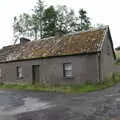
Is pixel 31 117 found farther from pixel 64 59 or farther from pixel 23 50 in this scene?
pixel 23 50

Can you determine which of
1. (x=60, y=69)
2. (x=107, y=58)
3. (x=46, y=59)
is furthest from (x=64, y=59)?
(x=107, y=58)

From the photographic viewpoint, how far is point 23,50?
25.3m

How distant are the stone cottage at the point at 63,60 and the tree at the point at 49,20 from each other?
24.8 m

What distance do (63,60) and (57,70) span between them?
50.5 inches

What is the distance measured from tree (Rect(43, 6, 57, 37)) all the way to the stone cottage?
24804 mm

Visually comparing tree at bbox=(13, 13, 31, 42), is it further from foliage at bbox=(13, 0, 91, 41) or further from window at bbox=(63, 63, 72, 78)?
window at bbox=(63, 63, 72, 78)

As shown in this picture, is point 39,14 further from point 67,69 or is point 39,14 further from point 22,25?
point 67,69

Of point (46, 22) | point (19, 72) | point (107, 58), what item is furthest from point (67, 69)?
point (46, 22)

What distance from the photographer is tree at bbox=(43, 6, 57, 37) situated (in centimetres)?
5052

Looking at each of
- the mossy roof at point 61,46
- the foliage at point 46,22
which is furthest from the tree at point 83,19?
the mossy roof at point 61,46

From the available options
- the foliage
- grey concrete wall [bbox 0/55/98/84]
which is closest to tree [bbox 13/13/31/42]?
the foliage

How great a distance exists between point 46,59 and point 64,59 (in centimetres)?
244

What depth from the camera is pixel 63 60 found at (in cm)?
1980

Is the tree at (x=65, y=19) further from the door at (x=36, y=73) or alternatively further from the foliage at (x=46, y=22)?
the door at (x=36, y=73)
